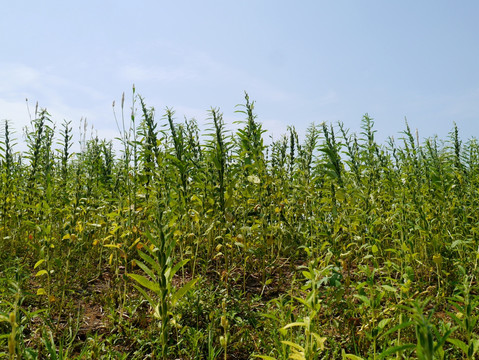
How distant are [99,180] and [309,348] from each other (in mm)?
4141

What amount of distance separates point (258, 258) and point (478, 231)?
200 cm

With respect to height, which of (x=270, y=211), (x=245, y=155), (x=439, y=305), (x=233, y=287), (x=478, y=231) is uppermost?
(x=245, y=155)

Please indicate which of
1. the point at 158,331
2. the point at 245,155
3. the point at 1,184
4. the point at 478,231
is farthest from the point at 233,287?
the point at 1,184

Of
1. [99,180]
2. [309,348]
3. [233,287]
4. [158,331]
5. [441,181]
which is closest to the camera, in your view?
[309,348]

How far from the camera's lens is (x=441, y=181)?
3752 mm

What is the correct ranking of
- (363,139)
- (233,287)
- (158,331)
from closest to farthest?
(158,331) < (233,287) < (363,139)

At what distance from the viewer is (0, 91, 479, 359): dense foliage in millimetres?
2262

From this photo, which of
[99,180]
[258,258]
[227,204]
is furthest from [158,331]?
[99,180]

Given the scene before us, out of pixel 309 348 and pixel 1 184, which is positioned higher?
pixel 1 184

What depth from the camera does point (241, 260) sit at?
376 cm

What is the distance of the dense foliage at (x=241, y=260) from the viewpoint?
89.0 inches

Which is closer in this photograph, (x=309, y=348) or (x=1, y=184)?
(x=309, y=348)

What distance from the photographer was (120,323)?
2.66m

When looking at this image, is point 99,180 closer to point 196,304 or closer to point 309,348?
point 196,304
